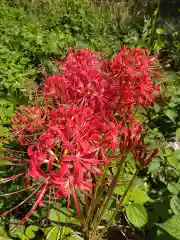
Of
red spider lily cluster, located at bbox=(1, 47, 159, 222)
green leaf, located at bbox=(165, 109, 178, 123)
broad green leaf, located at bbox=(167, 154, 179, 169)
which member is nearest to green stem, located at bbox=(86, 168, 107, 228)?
red spider lily cluster, located at bbox=(1, 47, 159, 222)

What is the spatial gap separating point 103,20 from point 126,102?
9.79 ft

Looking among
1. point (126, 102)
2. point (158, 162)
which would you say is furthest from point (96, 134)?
point (158, 162)

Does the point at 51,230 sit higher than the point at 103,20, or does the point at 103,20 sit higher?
the point at 103,20

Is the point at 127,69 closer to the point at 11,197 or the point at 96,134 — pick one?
the point at 96,134

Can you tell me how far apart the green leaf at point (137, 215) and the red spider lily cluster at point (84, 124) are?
0.65 feet

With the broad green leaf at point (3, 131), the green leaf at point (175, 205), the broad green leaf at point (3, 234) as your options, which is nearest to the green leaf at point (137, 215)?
the green leaf at point (175, 205)

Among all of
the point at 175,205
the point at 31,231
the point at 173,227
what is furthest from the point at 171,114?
the point at 31,231

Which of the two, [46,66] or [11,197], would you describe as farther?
[46,66]

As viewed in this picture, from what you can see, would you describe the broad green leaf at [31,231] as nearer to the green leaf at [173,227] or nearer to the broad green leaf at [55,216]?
the broad green leaf at [55,216]

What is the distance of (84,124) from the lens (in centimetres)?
92

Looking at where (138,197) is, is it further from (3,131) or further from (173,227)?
(3,131)

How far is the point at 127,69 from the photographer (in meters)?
1.16

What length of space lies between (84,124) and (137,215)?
1.56 ft

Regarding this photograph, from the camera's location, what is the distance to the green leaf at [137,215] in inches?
44.9
